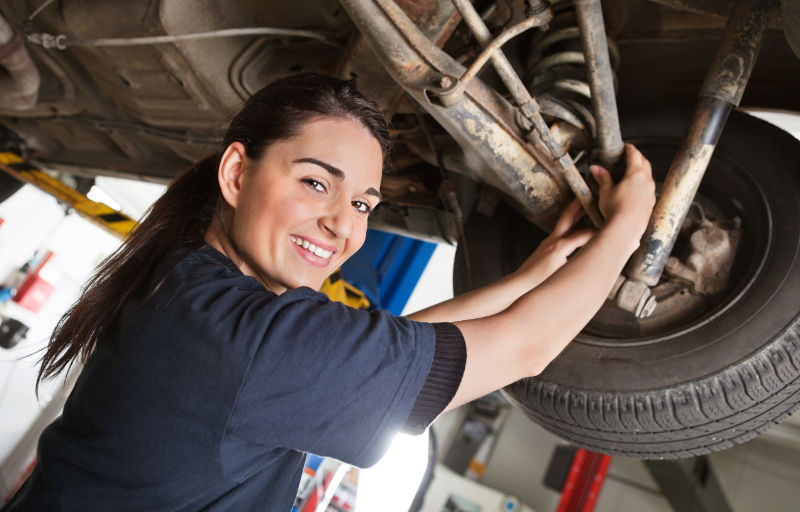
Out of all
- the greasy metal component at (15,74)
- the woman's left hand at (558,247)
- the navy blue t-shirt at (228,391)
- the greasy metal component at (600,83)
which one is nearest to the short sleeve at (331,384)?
the navy blue t-shirt at (228,391)

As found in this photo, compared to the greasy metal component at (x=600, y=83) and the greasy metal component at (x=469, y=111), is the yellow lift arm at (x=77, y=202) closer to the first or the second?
the greasy metal component at (x=469, y=111)

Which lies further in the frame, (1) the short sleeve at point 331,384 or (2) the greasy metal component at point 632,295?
(2) the greasy metal component at point 632,295

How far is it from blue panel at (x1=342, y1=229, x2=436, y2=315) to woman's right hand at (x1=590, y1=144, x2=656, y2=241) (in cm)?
145

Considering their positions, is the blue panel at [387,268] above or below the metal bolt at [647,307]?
above

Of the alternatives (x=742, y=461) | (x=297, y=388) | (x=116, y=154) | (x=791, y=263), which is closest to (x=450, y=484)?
(x=742, y=461)

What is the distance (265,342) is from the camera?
55 cm

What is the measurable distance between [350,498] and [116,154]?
1657mm

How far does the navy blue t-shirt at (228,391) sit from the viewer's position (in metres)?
0.55

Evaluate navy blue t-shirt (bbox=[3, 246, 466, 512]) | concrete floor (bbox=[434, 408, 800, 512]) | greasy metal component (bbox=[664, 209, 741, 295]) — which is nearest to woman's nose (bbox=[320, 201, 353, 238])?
navy blue t-shirt (bbox=[3, 246, 466, 512])

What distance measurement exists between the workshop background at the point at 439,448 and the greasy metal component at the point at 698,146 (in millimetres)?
965

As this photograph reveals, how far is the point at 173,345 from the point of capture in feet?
1.87

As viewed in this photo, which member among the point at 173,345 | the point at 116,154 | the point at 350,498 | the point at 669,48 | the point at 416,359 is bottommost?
the point at 350,498

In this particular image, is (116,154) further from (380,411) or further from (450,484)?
(450,484)

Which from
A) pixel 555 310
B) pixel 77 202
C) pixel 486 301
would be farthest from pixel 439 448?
pixel 555 310
